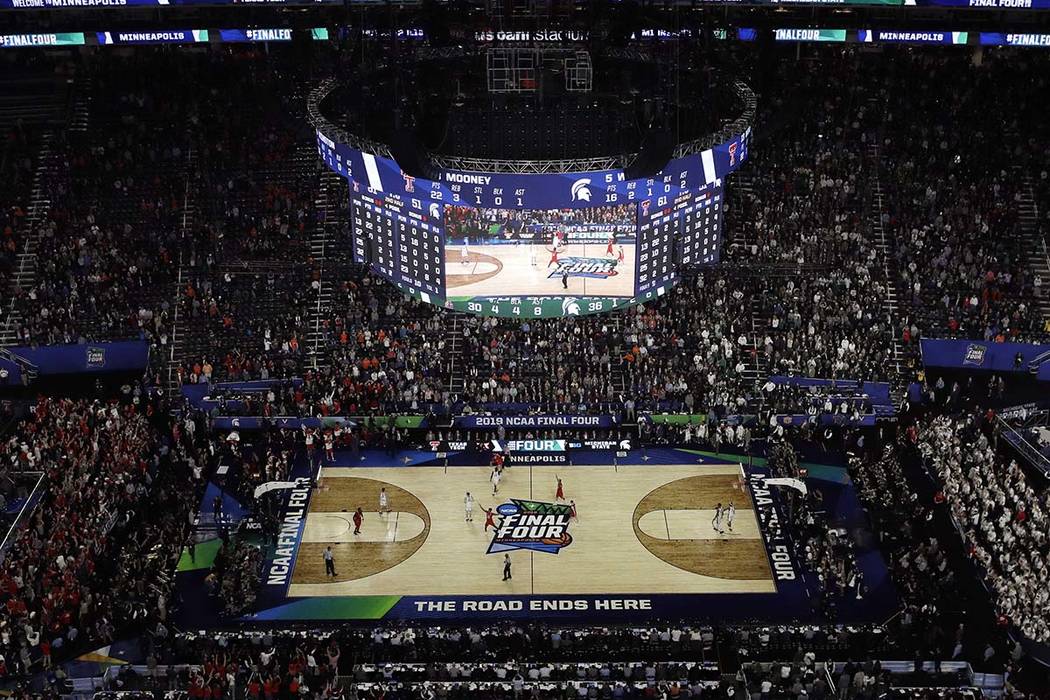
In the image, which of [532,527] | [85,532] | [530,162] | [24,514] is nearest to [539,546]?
[532,527]

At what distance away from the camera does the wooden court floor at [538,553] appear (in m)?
43.3

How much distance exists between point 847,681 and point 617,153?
2026cm

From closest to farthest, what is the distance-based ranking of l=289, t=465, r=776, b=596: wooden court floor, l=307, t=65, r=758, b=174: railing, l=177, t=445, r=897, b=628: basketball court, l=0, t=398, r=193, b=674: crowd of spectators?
1. l=0, t=398, r=193, b=674: crowd of spectators
2. l=177, t=445, r=897, b=628: basketball court
3. l=289, t=465, r=776, b=596: wooden court floor
4. l=307, t=65, r=758, b=174: railing

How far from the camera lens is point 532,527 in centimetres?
4600

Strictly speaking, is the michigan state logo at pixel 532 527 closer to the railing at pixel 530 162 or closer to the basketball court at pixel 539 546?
the basketball court at pixel 539 546

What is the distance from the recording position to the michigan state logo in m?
45.1

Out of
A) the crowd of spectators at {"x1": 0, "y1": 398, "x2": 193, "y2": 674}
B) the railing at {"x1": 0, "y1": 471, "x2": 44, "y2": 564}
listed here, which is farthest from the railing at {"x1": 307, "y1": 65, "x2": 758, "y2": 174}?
the railing at {"x1": 0, "y1": 471, "x2": 44, "y2": 564}

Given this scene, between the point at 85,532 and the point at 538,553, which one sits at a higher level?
the point at 85,532

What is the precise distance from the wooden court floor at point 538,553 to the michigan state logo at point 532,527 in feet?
0.99

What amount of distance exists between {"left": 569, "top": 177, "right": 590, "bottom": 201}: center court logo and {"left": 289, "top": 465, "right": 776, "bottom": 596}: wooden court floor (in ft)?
31.5

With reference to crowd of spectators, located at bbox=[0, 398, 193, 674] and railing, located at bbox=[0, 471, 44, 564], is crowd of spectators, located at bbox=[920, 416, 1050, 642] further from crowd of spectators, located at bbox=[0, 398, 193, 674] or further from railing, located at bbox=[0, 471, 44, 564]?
railing, located at bbox=[0, 471, 44, 564]

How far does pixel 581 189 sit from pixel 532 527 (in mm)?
11498

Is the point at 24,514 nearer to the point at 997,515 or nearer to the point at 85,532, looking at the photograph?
the point at 85,532

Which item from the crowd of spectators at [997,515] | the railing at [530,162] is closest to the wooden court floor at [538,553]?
the crowd of spectators at [997,515]
